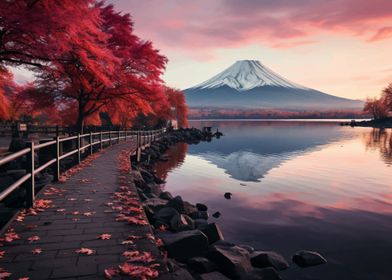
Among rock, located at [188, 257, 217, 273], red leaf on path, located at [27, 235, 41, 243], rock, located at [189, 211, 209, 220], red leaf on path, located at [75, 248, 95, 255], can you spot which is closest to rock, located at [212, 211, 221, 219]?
rock, located at [189, 211, 209, 220]

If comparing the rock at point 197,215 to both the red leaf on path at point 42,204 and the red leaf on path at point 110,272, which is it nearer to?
the red leaf on path at point 42,204

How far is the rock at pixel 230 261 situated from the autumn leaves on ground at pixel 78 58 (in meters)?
9.31

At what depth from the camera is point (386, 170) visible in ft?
80.5

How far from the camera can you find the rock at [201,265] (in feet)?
20.1

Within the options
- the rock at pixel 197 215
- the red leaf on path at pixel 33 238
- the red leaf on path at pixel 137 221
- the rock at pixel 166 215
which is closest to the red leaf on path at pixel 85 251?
the red leaf on path at pixel 33 238

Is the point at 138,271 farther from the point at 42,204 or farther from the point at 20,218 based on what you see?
the point at 42,204

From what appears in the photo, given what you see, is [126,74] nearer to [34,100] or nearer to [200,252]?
[34,100]

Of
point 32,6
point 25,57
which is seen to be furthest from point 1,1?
point 25,57

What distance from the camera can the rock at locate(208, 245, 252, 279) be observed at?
621cm

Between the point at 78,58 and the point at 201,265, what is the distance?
37.7 feet

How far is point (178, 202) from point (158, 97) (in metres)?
14.2

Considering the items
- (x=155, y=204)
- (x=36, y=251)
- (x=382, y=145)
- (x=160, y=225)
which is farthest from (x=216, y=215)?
(x=382, y=145)

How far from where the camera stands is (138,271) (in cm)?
397

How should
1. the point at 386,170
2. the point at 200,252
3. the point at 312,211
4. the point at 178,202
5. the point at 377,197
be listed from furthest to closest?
1. the point at 386,170
2. the point at 377,197
3. the point at 312,211
4. the point at 178,202
5. the point at 200,252
